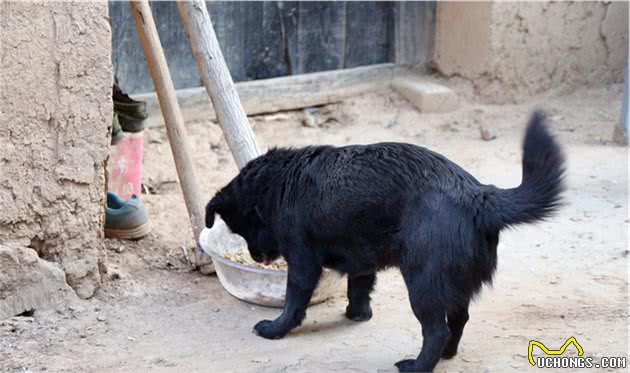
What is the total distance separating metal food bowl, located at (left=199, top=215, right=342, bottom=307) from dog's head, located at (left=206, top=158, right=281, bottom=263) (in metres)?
0.09

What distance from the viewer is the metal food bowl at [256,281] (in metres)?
4.64

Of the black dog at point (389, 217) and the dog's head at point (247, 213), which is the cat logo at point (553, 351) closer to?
the black dog at point (389, 217)

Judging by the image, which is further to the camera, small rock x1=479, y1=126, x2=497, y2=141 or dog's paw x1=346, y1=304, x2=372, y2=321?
small rock x1=479, y1=126, x2=497, y2=141

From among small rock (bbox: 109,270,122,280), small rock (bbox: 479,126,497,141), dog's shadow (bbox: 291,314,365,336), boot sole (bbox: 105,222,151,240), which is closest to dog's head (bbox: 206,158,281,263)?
dog's shadow (bbox: 291,314,365,336)

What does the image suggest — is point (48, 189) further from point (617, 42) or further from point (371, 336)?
point (617, 42)

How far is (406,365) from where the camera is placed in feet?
13.1

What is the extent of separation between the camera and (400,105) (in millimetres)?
8188

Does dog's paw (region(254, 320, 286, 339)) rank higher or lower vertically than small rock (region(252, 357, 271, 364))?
higher

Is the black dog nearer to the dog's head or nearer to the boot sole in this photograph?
the dog's head

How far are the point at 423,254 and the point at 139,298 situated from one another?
5.81 ft

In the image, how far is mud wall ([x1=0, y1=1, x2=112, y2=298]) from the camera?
171 inches

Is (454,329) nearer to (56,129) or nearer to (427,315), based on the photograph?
(427,315)

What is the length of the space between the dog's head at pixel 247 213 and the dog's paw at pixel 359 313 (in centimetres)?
46

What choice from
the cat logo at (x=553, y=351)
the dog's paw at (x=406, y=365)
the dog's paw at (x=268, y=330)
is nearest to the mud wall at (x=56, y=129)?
the dog's paw at (x=268, y=330)
